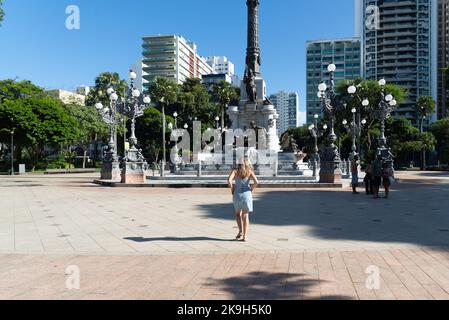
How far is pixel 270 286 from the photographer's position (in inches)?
215

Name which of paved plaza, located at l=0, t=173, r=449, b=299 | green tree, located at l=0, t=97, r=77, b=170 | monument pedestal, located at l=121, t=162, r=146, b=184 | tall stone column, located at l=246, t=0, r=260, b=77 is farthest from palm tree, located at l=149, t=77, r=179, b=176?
paved plaza, located at l=0, t=173, r=449, b=299

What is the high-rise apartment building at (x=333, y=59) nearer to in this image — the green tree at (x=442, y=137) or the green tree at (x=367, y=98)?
the green tree at (x=442, y=137)

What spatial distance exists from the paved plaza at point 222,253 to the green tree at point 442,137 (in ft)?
207

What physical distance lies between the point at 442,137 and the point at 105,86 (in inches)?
2383

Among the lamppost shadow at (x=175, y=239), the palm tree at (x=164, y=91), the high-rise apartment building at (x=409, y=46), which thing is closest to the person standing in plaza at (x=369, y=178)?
the lamppost shadow at (x=175, y=239)

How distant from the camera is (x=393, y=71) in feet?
374

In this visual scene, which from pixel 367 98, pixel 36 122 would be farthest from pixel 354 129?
pixel 36 122

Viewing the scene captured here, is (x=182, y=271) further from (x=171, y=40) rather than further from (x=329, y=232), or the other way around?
(x=171, y=40)

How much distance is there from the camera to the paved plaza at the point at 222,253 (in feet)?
17.5

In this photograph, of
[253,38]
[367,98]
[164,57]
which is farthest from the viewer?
[164,57]

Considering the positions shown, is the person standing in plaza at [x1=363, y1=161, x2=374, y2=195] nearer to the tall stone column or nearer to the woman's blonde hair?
the woman's blonde hair

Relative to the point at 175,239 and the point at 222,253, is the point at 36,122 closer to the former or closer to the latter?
the point at 175,239

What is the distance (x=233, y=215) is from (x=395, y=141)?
60.0m

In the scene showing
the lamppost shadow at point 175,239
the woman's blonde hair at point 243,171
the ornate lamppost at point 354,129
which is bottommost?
the lamppost shadow at point 175,239
